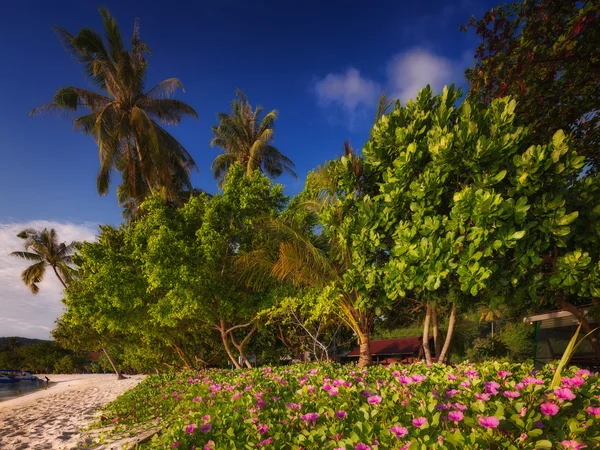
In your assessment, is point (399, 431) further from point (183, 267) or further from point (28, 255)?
point (28, 255)

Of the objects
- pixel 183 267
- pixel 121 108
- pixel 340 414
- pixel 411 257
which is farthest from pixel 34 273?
pixel 340 414

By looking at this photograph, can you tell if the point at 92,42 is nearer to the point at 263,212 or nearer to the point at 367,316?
the point at 263,212

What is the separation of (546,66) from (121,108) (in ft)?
57.6

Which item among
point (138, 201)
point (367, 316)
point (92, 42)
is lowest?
point (367, 316)

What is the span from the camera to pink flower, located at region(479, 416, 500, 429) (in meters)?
1.97

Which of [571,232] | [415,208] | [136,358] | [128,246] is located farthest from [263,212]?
[136,358]

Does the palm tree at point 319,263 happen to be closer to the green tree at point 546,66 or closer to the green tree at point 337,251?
the green tree at point 337,251

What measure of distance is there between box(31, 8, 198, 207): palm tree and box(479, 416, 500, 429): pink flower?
667 inches

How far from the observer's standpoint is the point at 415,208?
5.77 metres

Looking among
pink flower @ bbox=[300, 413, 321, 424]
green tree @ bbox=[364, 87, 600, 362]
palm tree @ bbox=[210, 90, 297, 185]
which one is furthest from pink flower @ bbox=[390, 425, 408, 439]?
palm tree @ bbox=[210, 90, 297, 185]

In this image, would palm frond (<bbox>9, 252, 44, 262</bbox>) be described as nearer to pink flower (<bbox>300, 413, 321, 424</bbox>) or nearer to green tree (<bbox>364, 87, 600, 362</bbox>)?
green tree (<bbox>364, 87, 600, 362</bbox>)

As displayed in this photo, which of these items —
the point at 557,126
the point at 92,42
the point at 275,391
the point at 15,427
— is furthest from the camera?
the point at 92,42

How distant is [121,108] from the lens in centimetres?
1800

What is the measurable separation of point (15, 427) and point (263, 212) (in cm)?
1003
